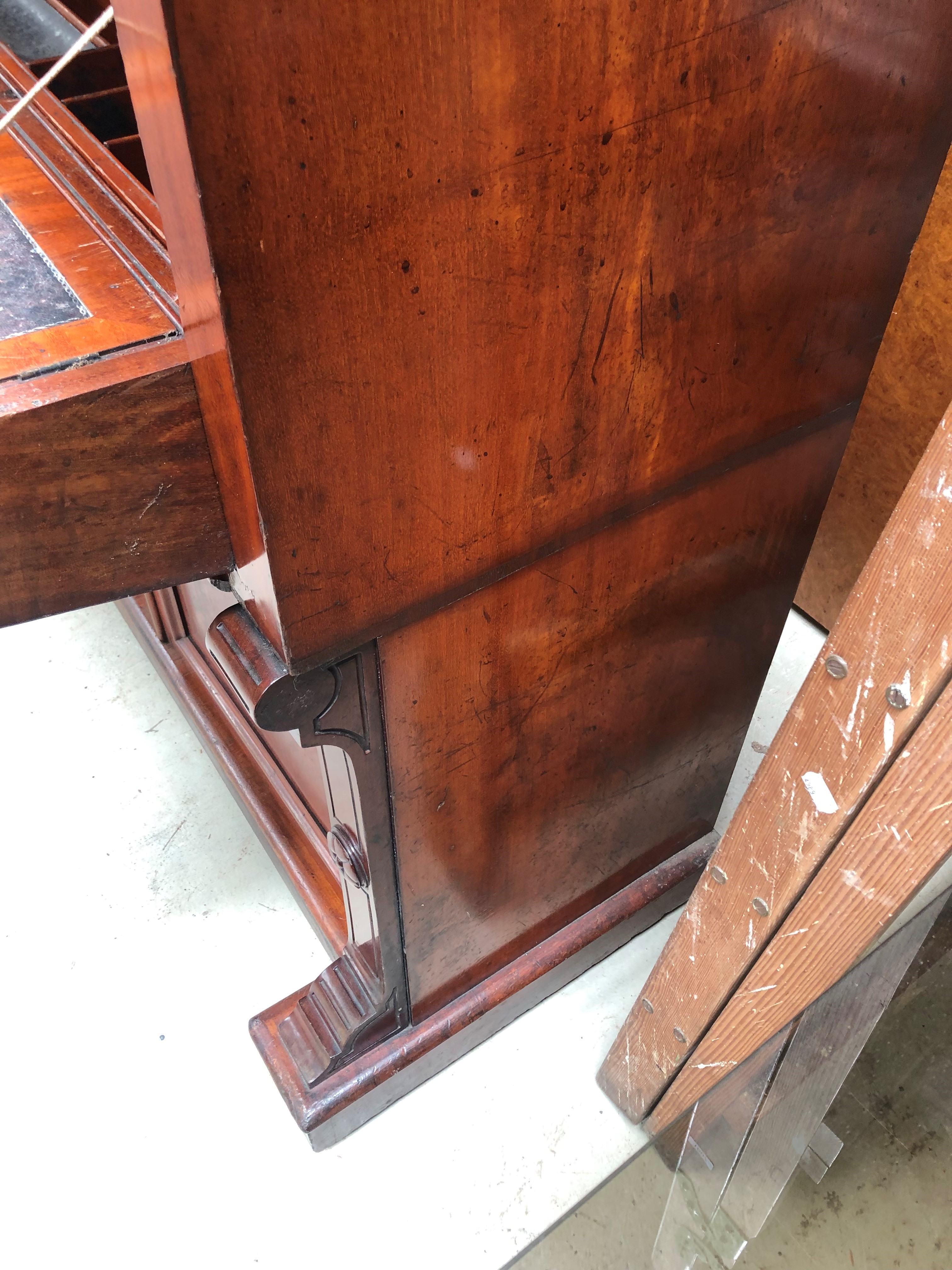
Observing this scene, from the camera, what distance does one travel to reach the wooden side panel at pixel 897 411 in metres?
1.28

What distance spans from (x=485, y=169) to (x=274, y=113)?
13cm

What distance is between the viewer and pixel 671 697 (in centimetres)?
110

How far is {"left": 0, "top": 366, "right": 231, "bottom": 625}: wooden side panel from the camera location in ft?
1.83

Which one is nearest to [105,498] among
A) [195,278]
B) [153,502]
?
[153,502]

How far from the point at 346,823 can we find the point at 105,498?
45cm

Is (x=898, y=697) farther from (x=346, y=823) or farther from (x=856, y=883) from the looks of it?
(x=346, y=823)

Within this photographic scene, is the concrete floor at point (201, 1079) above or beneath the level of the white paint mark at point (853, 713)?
above

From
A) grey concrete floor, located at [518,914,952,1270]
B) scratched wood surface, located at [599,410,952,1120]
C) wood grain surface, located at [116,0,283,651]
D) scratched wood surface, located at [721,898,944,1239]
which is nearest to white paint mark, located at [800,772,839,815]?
scratched wood surface, located at [599,410,952,1120]

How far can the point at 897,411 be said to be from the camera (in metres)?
1.43

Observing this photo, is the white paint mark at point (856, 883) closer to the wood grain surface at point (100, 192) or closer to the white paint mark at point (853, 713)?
the white paint mark at point (853, 713)

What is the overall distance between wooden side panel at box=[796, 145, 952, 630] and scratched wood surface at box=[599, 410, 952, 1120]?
0.56 m

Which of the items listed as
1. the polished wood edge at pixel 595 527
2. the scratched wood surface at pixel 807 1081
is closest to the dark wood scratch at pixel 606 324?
the polished wood edge at pixel 595 527

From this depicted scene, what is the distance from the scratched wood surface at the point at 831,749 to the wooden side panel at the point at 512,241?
0.22 m

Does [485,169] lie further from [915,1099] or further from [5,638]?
[5,638]
